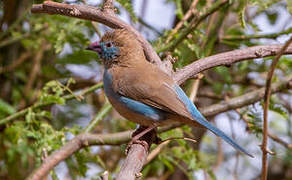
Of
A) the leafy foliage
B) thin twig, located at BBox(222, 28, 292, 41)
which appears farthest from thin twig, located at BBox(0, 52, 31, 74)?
thin twig, located at BBox(222, 28, 292, 41)

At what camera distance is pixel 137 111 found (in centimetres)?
371

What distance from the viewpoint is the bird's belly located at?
12.1 ft

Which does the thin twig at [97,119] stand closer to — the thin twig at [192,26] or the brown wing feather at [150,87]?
the brown wing feather at [150,87]

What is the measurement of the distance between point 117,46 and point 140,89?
1.65ft

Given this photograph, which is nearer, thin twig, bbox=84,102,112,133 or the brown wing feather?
the brown wing feather

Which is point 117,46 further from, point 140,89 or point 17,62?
point 17,62

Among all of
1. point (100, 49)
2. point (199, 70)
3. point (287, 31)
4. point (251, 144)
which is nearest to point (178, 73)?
point (199, 70)

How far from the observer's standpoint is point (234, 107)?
426 cm

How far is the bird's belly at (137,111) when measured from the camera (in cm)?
368

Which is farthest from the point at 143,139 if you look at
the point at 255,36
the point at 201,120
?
the point at 255,36

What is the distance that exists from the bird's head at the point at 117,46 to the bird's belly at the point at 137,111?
393 mm

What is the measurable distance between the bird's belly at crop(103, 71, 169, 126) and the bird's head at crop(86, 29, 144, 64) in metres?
0.39

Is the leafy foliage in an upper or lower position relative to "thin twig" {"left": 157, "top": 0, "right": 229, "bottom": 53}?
lower

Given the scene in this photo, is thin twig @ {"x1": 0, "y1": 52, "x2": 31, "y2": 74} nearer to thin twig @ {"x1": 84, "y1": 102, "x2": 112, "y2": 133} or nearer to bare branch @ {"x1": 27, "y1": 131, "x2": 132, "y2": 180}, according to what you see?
thin twig @ {"x1": 84, "y1": 102, "x2": 112, "y2": 133}
